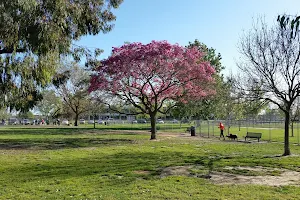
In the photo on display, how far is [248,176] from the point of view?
9.55 metres

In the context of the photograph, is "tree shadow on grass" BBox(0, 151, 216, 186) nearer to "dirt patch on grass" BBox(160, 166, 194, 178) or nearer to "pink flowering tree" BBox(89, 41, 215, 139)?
"dirt patch on grass" BBox(160, 166, 194, 178)

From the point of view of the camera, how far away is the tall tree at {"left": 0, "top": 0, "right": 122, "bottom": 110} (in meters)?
8.64

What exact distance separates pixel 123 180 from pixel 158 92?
56.9 ft

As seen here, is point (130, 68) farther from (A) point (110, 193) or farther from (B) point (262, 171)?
(A) point (110, 193)

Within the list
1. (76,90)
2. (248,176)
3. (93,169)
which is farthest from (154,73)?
(76,90)

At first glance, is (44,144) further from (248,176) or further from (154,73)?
(248,176)

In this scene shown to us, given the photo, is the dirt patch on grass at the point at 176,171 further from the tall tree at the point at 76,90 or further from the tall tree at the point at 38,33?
the tall tree at the point at 76,90

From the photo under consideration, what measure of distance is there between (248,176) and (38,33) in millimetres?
7476

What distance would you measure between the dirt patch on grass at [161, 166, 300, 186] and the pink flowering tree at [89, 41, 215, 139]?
14.1 meters

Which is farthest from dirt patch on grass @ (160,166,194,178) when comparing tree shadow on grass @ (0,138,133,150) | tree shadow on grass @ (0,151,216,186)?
tree shadow on grass @ (0,138,133,150)

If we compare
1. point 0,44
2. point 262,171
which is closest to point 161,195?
point 262,171

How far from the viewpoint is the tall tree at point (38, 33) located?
8.64 m

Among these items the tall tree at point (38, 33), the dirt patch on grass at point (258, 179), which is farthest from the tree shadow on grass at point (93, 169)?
the tall tree at point (38, 33)

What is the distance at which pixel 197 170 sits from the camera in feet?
34.3
